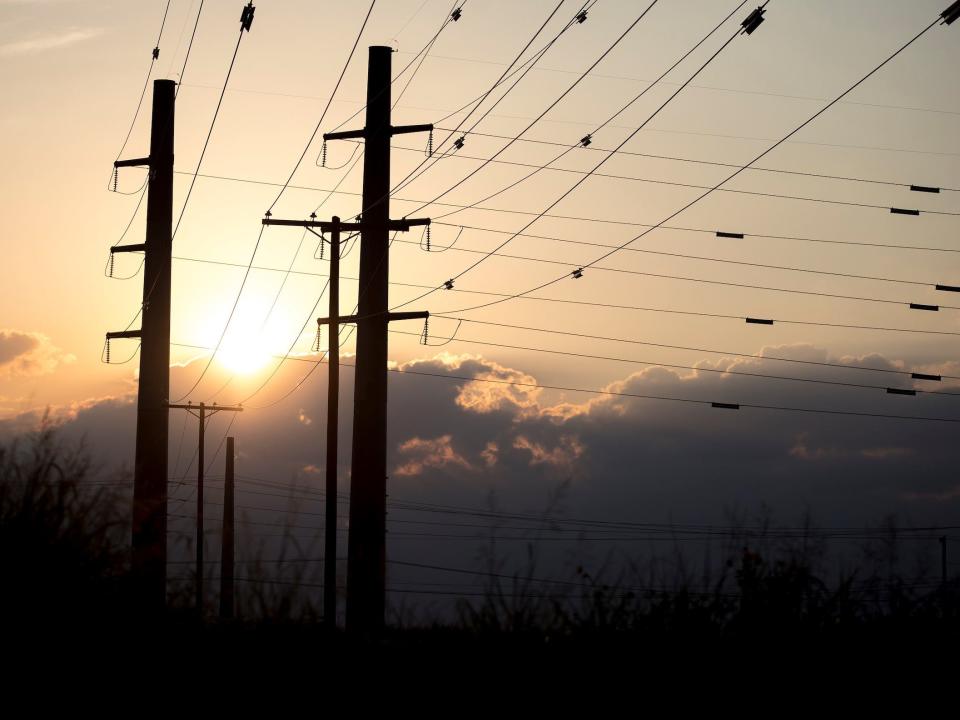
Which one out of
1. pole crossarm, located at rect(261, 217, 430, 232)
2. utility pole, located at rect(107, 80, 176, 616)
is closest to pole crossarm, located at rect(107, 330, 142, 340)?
utility pole, located at rect(107, 80, 176, 616)

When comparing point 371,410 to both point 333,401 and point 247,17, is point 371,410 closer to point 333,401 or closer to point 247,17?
point 333,401

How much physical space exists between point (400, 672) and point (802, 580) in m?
2.62

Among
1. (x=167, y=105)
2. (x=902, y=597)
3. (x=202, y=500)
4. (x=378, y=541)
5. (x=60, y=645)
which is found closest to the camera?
(x=60, y=645)

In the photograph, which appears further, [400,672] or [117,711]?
[400,672]

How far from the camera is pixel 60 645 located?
265 inches

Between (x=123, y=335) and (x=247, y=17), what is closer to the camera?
(x=247, y=17)

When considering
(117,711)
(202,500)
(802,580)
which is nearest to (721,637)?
(802,580)

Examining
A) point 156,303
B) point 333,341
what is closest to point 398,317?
point 333,341

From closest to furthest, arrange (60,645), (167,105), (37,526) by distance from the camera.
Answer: (60,645) < (37,526) < (167,105)

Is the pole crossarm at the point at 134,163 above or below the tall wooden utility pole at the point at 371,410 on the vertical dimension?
above

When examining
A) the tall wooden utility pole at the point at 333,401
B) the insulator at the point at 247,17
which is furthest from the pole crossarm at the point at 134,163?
the insulator at the point at 247,17

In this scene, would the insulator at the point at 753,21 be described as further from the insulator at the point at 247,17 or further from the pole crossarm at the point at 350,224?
the pole crossarm at the point at 350,224

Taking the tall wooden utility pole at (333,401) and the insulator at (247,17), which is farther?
the tall wooden utility pole at (333,401)

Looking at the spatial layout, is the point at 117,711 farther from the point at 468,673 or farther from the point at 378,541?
the point at 378,541
